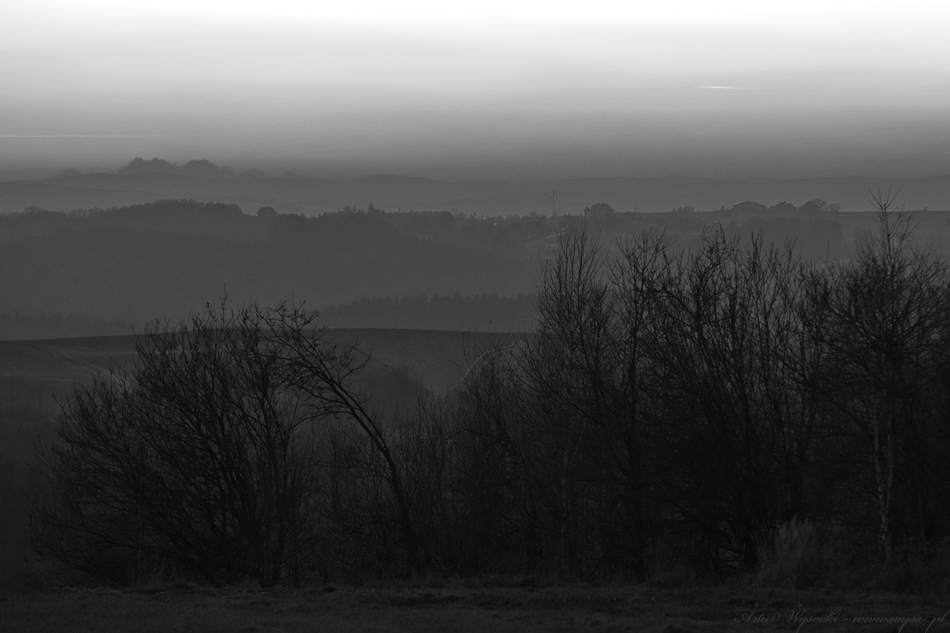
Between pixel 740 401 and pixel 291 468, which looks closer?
pixel 740 401

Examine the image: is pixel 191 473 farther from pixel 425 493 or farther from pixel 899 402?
pixel 899 402

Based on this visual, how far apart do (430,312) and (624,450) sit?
118 metres

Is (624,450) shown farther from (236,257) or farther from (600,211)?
(236,257)

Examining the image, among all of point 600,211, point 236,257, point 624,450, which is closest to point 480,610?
point 624,450

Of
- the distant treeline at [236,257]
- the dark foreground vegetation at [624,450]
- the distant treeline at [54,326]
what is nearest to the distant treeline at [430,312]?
the distant treeline at [236,257]

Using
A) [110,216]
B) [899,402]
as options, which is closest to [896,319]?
[899,402]

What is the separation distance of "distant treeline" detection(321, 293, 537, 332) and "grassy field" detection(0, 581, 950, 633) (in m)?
111

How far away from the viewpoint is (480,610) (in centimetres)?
1055

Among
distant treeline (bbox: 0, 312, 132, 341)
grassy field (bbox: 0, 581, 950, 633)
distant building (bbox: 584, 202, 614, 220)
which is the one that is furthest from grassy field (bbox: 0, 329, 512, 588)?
grassy field (bbox: 0, 581, 950, 633)

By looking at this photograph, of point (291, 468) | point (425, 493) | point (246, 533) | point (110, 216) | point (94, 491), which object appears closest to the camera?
point (246, 533)

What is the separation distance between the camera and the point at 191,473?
20.5 m

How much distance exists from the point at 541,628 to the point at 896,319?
375 inches

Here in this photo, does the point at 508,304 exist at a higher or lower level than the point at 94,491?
higher

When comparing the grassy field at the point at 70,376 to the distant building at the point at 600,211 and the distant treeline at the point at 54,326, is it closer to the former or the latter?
the distant building at the point at 600,211
